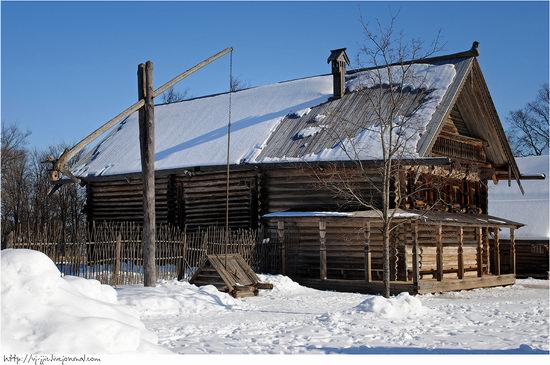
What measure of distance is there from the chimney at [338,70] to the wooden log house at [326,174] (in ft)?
0.16

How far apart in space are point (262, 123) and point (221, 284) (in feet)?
36.6

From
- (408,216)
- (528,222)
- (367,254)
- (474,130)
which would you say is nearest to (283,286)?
(367,254)

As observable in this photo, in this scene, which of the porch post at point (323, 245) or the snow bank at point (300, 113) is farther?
the snow bank at point (300, 113)

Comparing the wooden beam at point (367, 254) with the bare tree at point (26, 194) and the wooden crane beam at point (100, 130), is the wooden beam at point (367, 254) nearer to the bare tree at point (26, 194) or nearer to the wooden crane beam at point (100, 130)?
the wooden crane beam at point (100, 130)

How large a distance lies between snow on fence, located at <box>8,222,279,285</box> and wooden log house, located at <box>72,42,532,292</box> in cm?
143

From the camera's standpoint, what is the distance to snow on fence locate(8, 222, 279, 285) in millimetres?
18234

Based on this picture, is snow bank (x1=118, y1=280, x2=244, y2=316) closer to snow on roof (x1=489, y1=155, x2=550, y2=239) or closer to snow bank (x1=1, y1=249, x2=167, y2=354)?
snow bank (x1=1, y1=249, x2=167, y2=354)

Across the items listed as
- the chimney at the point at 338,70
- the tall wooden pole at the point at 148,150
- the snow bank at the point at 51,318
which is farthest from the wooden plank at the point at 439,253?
the snow bank at the point at 51,318

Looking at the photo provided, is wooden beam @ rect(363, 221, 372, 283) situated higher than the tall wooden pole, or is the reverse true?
the tall wooden pole

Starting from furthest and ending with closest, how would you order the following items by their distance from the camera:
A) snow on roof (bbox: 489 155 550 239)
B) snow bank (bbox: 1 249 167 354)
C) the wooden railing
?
1. snow on roof (bbox: 489 155 550 239)
2. the wooden railing
3. snow bank (bbox: 1 249 167 354)

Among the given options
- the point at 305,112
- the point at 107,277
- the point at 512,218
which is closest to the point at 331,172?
the point at 305,112

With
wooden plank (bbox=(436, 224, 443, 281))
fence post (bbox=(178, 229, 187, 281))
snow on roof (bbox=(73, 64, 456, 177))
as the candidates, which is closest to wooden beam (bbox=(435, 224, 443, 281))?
wooden plank (bbox=(436, 224, 443, 281))

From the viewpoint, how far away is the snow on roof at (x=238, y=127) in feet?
82.1

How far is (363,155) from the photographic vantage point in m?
23.2
